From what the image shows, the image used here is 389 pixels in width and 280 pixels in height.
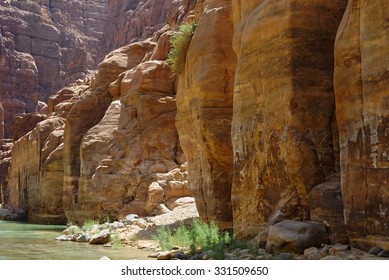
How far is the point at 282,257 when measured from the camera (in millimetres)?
9500

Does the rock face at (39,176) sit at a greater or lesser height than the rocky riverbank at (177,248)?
greater

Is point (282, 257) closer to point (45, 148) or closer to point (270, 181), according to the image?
point (270, 181)

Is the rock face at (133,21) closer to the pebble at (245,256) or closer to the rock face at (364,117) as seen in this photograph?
the rock face at (364,117)

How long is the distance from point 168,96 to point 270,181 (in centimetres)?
1843

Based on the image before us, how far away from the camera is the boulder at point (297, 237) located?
33.0 ft

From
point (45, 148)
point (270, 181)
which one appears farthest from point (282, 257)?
point (45, 148)

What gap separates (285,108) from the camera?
11.9 m

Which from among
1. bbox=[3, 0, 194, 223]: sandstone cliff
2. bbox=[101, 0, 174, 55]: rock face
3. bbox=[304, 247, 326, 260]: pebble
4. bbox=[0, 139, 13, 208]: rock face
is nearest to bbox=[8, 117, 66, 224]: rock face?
bbox=[3, 0, 194, 223]: sandstone cliff

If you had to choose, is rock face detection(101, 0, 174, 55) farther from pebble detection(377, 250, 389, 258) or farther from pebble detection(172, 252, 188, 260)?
pebble detection(377, 250, 389, 258)

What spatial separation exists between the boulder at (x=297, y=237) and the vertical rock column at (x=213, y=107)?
6.42m

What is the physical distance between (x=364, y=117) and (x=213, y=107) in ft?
28.5

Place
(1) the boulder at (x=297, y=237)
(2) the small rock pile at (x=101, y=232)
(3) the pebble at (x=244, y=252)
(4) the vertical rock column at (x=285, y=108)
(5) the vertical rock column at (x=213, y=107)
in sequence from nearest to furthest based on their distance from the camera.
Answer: (1) the boulder at (x=297, y=237) → (3) the pebble at (x=244, y=252) → (4) the vertical rock column at (x=285, y=108) → (5) the vertical rock column at (x=213, y=107) → (2) the small rock pile at (x=101, y=232)

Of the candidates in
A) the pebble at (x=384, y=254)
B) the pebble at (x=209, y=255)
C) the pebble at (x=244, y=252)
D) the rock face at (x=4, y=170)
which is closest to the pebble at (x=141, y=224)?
the pebble at (x=209, y=255)

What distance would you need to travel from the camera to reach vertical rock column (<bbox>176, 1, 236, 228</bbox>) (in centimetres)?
1738
